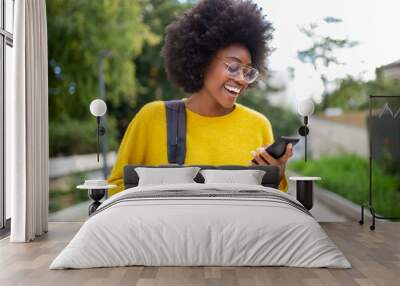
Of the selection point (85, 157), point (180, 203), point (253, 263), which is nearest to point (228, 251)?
point (253, 263)

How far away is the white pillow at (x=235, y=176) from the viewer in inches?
217

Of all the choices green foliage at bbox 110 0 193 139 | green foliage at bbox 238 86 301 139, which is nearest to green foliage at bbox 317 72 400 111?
green foliage at bbox 238 86 301 139

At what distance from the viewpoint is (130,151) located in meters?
6.41

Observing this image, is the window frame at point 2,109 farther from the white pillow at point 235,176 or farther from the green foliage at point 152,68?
the white pillow at point 235,176

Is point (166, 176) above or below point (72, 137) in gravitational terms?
below

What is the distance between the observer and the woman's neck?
20.9 ft

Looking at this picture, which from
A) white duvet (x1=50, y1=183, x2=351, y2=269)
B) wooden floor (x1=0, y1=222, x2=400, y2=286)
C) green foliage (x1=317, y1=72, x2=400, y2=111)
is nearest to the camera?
wooden floor (x1=0, y1=222, x2=400, y2=286)

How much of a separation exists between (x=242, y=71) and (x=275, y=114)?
812 mm

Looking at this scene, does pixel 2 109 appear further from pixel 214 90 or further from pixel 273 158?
pixel 273 158

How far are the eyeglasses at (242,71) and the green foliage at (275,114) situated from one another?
0.25 metres

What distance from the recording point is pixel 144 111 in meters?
6.58

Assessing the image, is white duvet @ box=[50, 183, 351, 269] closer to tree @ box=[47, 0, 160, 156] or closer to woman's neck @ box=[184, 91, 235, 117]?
woman's neck @ box=[184, 91, 235, 117]

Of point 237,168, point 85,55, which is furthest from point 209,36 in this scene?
point 85,55

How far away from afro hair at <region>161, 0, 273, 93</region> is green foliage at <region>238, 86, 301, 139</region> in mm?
241
